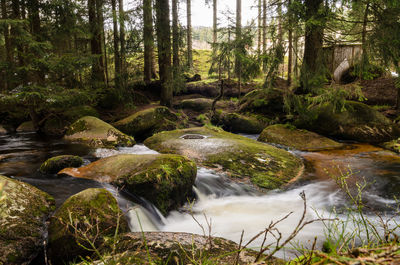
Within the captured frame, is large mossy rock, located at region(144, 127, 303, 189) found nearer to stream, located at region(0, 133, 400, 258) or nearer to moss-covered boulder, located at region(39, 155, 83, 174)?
stream, located at region(0, 133, 400, 258)

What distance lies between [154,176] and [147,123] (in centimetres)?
641

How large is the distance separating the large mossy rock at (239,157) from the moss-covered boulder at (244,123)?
153 inches

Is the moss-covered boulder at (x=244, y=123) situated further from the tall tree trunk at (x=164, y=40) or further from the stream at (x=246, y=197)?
the stream at (x=246, y=197)

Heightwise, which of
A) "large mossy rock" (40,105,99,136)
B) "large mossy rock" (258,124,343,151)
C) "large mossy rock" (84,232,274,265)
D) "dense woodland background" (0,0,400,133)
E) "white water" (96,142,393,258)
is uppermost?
"dense woodland background" (0,0,400,133)

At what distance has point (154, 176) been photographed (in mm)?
4332

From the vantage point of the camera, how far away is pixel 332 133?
9.59m

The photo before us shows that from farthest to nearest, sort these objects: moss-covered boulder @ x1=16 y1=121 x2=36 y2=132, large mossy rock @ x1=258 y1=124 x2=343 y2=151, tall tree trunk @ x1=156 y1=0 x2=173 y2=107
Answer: tall tree trunk @ x1=156 y1=0 x2=173 y2=107 < moss-covered boulder @ x1=16 y1=121 x2=36 y2=132 < large mossy rock @ x1=258 y1=124 x2=343 y2=151

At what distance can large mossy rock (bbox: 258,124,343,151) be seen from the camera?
8.68m

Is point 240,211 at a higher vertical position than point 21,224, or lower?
lower

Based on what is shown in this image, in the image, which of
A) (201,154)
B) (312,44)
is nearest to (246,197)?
(201,154)

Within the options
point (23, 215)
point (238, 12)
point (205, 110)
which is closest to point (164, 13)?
point (205, 110)

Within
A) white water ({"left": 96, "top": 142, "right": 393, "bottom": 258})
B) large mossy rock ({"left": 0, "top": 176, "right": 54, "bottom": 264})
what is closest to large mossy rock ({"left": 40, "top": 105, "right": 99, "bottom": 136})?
large mossy rock ({"left": 0, "top": 176, "right": 54, "bottom": 264})

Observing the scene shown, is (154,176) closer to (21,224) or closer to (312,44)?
(21,224)

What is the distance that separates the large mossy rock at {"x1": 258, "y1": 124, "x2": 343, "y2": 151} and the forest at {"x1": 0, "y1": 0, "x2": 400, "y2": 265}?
70mm
